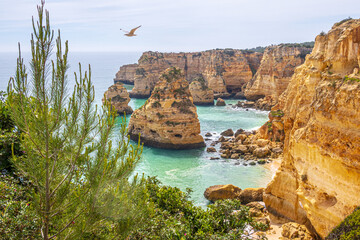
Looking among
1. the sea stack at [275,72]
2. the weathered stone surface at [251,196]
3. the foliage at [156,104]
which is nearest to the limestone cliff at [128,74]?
the sea stack at [275,72]

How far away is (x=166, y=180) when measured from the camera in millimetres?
23531

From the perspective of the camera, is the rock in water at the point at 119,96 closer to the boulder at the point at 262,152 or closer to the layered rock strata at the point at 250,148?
the layered rock strata at the point at 250,148

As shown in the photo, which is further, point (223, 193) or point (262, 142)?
point (262, 142)

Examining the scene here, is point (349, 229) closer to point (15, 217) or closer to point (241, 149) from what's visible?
point (15, 217)

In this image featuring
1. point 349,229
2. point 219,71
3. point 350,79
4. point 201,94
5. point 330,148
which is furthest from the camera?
point 219,71

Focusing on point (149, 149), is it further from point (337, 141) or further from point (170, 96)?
point (337, 141)

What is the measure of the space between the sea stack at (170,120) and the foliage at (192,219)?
20.6 metres

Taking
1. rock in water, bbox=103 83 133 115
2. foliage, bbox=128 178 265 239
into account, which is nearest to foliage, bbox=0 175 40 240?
foliage, bbox=128 178 265 239

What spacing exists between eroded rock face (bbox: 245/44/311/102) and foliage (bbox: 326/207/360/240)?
134 feet

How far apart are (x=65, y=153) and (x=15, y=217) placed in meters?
1.52

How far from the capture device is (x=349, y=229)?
8.55 metres

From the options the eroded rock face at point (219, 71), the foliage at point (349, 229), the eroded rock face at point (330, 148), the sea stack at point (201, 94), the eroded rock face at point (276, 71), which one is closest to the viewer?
the foliage at point (349, 229)

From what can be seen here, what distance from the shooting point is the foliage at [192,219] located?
779 cm

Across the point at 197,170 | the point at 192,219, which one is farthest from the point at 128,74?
the point at 192,219
